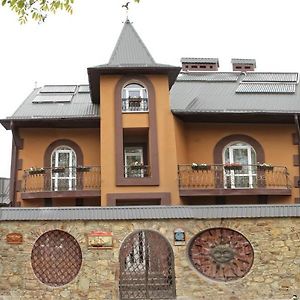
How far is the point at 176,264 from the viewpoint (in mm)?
12492

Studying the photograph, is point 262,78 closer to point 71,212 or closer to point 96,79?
point 96,79

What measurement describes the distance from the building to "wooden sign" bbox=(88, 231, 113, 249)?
0.03 metres

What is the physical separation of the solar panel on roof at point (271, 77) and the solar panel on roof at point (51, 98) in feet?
28.0

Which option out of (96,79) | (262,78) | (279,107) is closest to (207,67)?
(262,78)

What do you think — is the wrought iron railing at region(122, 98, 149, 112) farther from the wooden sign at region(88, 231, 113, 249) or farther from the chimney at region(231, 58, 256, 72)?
the chimney at region(231, 58, 256, 72)

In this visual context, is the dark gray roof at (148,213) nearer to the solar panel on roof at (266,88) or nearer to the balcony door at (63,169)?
the balcony door at (63,169)

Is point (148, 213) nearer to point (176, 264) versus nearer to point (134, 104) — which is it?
point (176, 264)

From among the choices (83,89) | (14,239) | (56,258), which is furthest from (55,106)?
(56,258)

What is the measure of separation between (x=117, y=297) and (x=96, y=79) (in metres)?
10.0

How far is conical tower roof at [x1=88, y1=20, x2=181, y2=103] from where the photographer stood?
1923 centimetres

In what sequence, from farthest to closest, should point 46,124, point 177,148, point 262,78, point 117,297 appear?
1. point 262,78
2. point 46,124
3. point 177,148
4. point 117,297

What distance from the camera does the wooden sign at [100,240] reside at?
12570 mm

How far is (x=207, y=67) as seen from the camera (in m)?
26.6

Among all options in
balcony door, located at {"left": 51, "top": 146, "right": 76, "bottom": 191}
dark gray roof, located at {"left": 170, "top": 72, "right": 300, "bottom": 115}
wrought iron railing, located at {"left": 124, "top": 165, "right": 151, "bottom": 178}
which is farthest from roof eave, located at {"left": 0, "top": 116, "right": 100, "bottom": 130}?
dark gray roof, located at {"left": 170, "top": 72, "right": 300, "bottom": 115}
